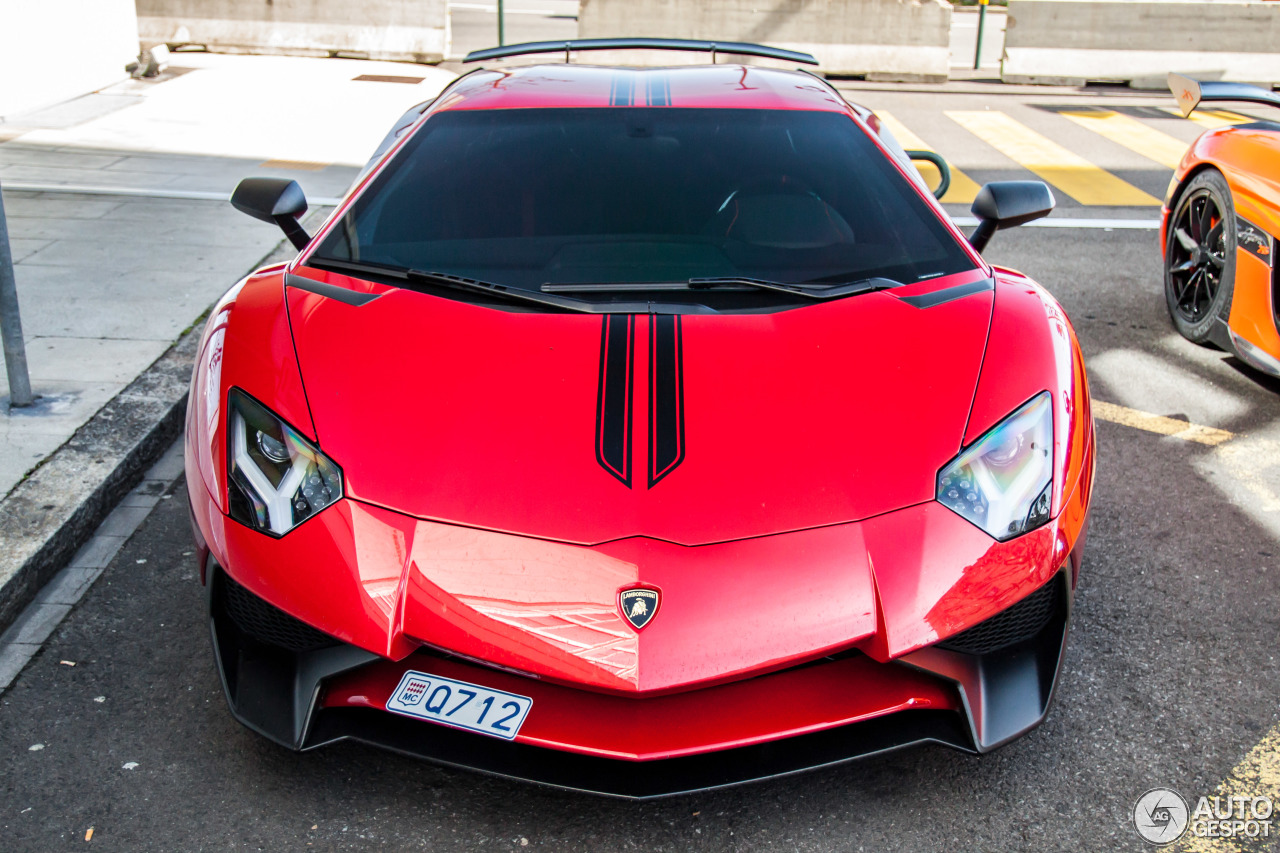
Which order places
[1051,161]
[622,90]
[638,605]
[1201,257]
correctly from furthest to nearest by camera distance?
[1051,161] < [1201,257] < [622,90] < [638,605]

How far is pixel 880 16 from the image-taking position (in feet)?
45.5

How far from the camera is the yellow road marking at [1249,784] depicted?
224 centimetres

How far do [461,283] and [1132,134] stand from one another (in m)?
9.73

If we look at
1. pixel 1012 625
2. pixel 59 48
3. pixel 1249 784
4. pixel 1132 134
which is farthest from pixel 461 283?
pixel 1132 134

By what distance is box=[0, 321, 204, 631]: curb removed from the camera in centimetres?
306

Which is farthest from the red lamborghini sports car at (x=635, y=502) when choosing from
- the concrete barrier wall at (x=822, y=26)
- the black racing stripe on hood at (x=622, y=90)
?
the concrete barrier wall at (x=822, y=26)

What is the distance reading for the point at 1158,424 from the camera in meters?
4.29

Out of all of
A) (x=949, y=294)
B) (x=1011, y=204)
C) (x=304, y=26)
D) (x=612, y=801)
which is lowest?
(x=612, y=801)

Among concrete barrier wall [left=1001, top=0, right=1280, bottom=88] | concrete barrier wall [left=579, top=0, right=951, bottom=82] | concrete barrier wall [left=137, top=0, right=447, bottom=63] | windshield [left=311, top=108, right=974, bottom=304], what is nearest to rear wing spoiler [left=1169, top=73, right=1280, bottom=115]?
windshield [left=311, top=108, right=974, bottom=304]

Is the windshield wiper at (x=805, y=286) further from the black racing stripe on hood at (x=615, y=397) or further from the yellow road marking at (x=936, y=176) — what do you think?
the yellow road marking at (x=936, y=176)

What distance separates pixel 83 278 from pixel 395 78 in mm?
7716

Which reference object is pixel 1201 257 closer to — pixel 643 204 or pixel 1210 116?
pixel 643 204

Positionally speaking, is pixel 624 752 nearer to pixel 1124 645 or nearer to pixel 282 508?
pixel 282 508

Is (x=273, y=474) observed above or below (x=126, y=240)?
above
